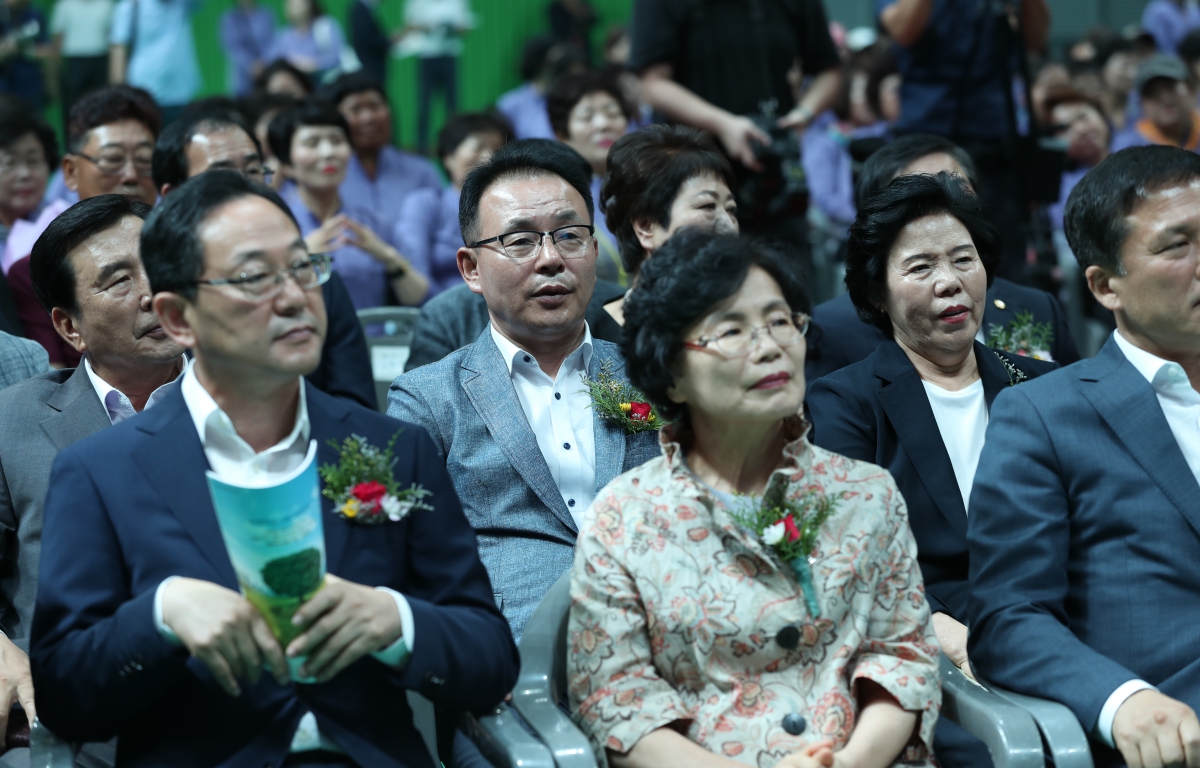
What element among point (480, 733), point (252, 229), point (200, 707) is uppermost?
point (252, 229)

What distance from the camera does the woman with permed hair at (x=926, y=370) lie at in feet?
9.06

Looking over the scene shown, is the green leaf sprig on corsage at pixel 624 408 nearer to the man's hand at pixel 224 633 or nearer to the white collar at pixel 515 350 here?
the white collar at pixel 515 350

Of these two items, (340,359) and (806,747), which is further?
(340,359)

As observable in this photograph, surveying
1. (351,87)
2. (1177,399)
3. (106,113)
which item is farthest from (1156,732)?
(351,87)

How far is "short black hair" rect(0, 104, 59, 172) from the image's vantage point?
4855 millimetres

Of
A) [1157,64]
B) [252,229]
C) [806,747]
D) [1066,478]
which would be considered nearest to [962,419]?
[1066,478]

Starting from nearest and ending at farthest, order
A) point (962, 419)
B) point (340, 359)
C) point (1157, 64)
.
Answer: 1. point (962, 419)
2. point (340, 359)
3. point (1157, 64)

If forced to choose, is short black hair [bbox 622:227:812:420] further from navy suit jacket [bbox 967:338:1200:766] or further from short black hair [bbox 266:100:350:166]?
short black hair [bbox 266:100:350:166]

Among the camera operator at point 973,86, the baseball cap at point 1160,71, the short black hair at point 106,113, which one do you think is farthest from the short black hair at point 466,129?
the baseball cap at point 1160,71

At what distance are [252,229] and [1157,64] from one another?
22.4ft

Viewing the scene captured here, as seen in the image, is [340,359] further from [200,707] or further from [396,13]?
[396,13]

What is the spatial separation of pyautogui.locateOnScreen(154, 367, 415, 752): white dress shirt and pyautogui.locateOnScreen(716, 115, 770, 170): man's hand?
281 cm

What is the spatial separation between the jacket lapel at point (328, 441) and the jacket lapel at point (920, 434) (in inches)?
51.2

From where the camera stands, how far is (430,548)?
210 cm
